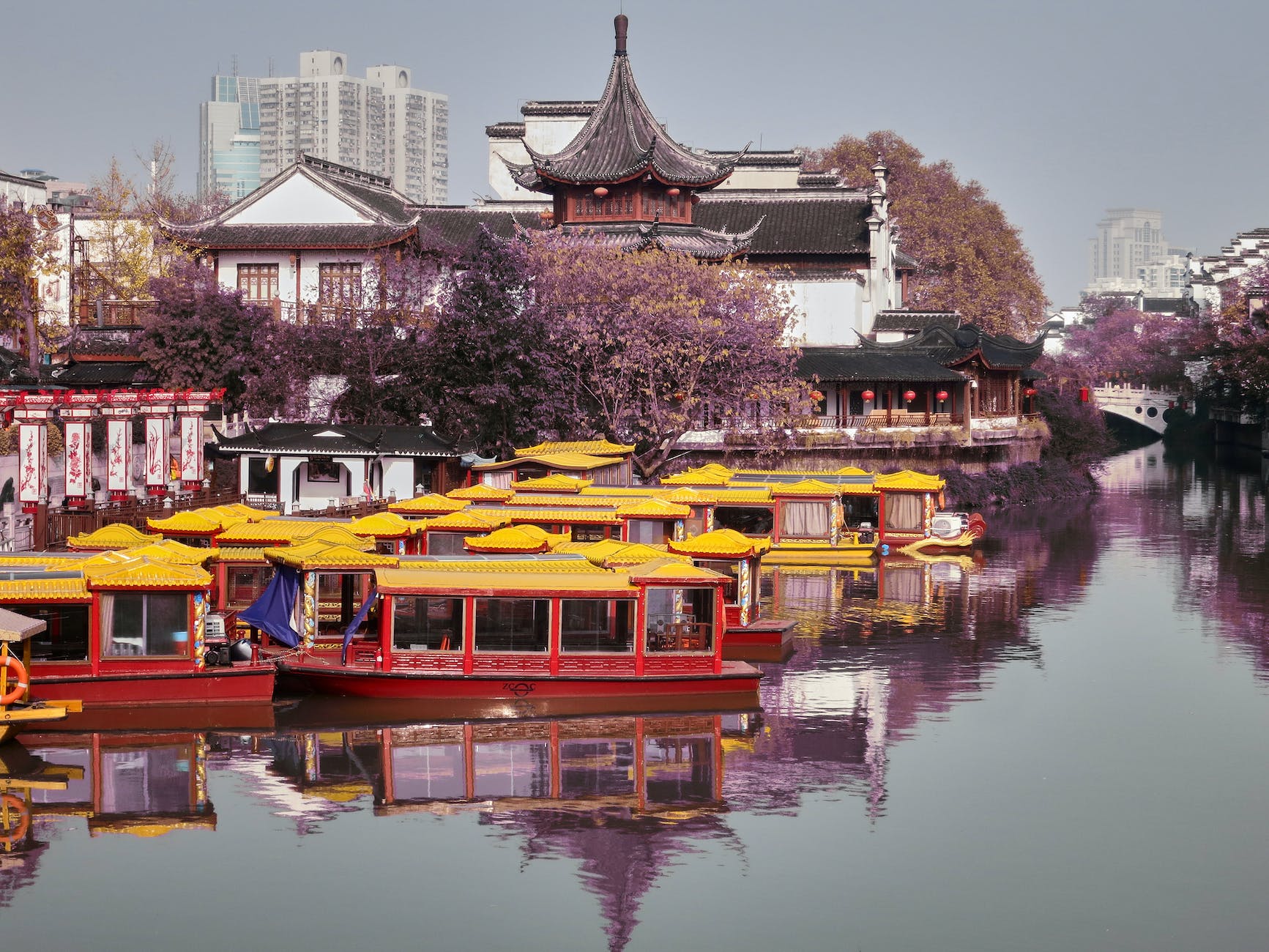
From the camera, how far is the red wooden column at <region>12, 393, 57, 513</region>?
33812 mm

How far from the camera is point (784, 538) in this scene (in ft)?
146

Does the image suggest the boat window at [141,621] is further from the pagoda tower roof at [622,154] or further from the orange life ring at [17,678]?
the pagoda tower roof at [622,154]

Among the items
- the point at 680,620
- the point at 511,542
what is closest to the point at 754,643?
the point at 680,620

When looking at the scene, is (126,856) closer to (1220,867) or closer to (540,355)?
(1220,867)

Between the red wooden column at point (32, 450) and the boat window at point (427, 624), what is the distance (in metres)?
12.5

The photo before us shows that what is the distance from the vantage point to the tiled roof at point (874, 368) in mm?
60594

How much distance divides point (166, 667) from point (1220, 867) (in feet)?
49.5

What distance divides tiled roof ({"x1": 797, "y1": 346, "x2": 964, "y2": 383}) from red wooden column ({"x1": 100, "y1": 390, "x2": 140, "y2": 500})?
2809cm

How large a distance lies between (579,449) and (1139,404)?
70731 millimetres

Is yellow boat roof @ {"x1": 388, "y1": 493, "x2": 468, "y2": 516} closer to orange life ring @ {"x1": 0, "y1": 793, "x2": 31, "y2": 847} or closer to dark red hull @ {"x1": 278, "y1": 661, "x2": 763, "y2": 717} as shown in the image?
dark red hull @ {"x1": 278, "y1": 661, "x2": 763, "y2": 717}

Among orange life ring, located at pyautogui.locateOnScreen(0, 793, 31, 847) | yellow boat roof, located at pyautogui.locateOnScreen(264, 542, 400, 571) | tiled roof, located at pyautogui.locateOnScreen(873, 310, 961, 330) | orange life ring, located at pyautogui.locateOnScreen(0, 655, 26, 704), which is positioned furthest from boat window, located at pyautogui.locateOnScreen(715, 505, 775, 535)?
tiled roof, located at pyautogui.locateOnScreen(873, 310, 961, 330)

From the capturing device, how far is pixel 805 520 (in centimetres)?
4494

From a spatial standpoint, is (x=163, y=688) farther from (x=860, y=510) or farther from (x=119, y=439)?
(x=860, y=510)

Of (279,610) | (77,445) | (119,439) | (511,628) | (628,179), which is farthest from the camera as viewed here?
(628,179)
